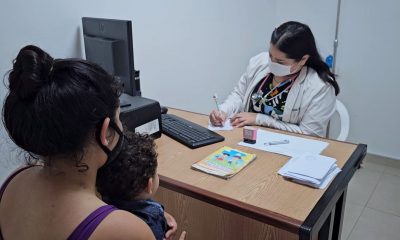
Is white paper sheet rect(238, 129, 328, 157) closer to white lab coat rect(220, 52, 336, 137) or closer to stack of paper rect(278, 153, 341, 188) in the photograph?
stack of paper rect(278, 153, 341, 188)

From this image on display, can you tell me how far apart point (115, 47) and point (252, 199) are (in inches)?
31.9

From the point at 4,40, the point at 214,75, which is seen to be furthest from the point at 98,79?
the point at 214,75

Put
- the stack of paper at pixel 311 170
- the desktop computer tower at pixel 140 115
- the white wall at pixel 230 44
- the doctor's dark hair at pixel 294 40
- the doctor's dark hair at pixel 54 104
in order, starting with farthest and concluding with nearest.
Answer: the white wall at pixel 230 44 < the doctor's dark hair at pixel 294 40 < the desktop computer tower at pixel 140 115 < the stack of paper at pixel 311 170 < the doctor's dark hair at pixel 54 104

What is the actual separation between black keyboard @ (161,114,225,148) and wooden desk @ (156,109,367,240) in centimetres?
5

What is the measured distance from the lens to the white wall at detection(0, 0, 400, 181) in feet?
6.56

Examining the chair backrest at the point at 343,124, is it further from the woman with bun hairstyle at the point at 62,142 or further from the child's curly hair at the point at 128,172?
the woman with bun hairstyle at the point at 62,142

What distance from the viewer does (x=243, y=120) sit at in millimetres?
1838

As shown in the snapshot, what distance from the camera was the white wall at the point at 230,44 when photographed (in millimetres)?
1998

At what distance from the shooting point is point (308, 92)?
186 cm

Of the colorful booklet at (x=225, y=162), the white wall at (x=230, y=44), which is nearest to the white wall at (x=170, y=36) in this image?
the white wall at (x=230, y=44)

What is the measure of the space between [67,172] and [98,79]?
198mm

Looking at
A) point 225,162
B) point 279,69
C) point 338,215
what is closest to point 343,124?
point 279,69

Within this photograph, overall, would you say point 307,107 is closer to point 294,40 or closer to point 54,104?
point 294,40

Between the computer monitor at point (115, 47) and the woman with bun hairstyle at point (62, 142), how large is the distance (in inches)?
25.2
